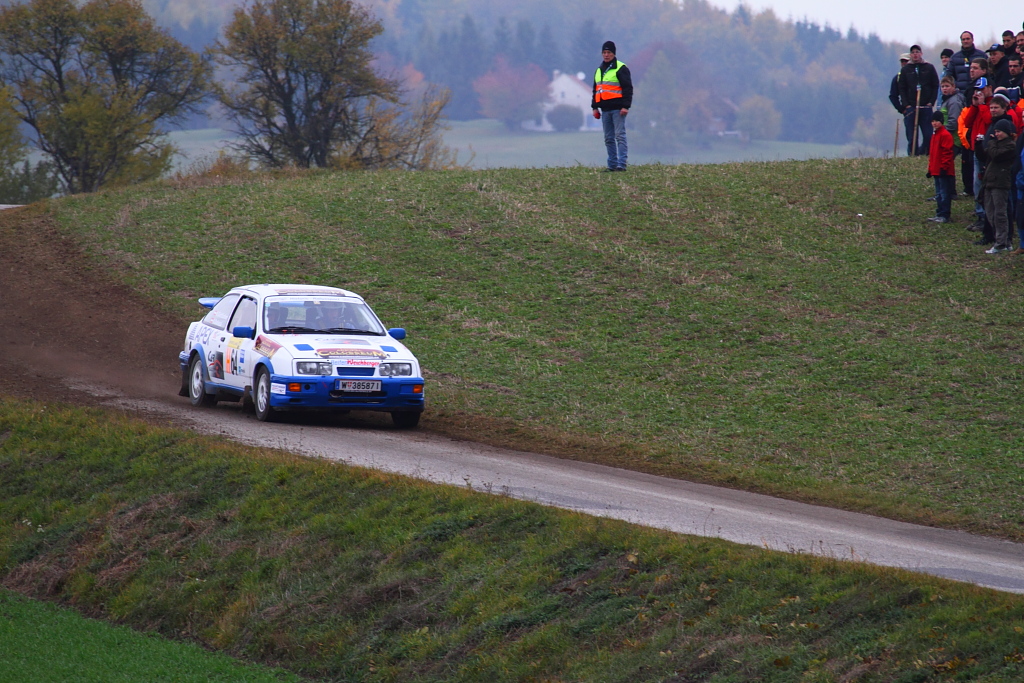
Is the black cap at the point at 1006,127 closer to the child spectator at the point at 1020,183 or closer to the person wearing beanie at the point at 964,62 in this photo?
the child spectator at the point at 1020,183

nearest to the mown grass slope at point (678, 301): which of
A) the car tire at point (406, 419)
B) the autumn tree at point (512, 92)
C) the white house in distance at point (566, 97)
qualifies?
the car tire at point (406, 419)

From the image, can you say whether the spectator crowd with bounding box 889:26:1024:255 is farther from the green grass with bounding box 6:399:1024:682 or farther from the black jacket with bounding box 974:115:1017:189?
the green grass with bounding box 6:399:1024:682

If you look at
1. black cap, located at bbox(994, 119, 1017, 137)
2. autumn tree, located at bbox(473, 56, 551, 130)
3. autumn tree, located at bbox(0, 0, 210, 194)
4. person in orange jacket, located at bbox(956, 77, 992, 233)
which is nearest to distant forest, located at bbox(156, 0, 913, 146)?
autumn tree, located at bbox(473, 56, 551, 130)

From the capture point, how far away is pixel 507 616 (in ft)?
24.7

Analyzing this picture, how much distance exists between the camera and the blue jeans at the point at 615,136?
24016mm

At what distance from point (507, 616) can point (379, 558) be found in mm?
1608

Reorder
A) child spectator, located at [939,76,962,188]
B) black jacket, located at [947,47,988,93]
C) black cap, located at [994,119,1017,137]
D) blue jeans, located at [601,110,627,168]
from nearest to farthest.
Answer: black cap, located at [994,119,1017,137], child spectator, located at [939,76,962,188], black jacket, located at [947,47,988,93], blue jeans, located at [601,110,627,168]

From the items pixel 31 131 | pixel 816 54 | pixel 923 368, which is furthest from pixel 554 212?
pixel 816 54

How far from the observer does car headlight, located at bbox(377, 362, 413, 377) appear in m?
12.8

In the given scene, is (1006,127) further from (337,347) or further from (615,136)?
(337,347)

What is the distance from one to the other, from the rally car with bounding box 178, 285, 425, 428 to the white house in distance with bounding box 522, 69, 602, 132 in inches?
5217

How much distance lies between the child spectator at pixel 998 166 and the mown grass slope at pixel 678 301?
3.52 feet

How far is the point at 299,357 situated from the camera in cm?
1265

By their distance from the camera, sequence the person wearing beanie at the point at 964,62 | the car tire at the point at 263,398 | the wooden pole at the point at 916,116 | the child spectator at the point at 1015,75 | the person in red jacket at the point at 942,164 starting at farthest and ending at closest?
the wooden pole at the point at 916,116, the person wearing beanie at the point at 964,62, the person in red jacket at the point at 942,164, the child spectator at the point at 1015,75, the car tire at the point at 263,398
